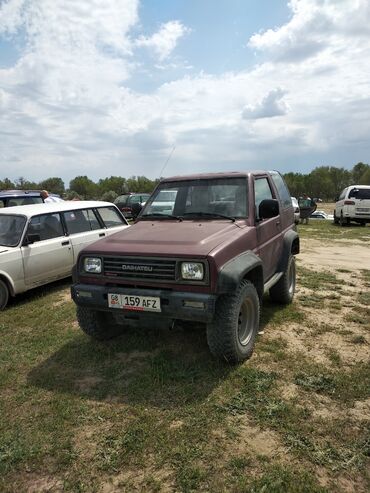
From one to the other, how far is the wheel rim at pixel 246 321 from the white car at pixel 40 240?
12.7 ft

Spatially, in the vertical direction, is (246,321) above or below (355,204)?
below

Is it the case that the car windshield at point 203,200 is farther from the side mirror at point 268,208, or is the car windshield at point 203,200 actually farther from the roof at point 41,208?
the roof at point 41,208

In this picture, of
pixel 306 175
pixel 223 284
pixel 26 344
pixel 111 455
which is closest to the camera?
pixel 111 455

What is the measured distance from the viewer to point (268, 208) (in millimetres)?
4438

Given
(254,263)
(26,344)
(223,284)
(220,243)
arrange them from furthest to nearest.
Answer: (26,344), (254,263), (220,243), (223,284)

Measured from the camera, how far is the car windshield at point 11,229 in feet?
21.1

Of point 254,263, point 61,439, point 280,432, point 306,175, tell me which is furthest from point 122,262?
point 306,175

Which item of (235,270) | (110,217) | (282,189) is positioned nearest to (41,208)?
(110,217)

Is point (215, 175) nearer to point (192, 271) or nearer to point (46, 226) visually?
point (192, 271)

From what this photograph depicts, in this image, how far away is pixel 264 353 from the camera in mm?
4238

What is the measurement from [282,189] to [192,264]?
9.55 feet

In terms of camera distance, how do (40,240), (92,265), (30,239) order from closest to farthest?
(92,265), (30,239), (40,240)

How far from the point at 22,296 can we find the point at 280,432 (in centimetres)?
541

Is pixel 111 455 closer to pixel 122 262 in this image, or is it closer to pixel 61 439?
pixel 61 439
